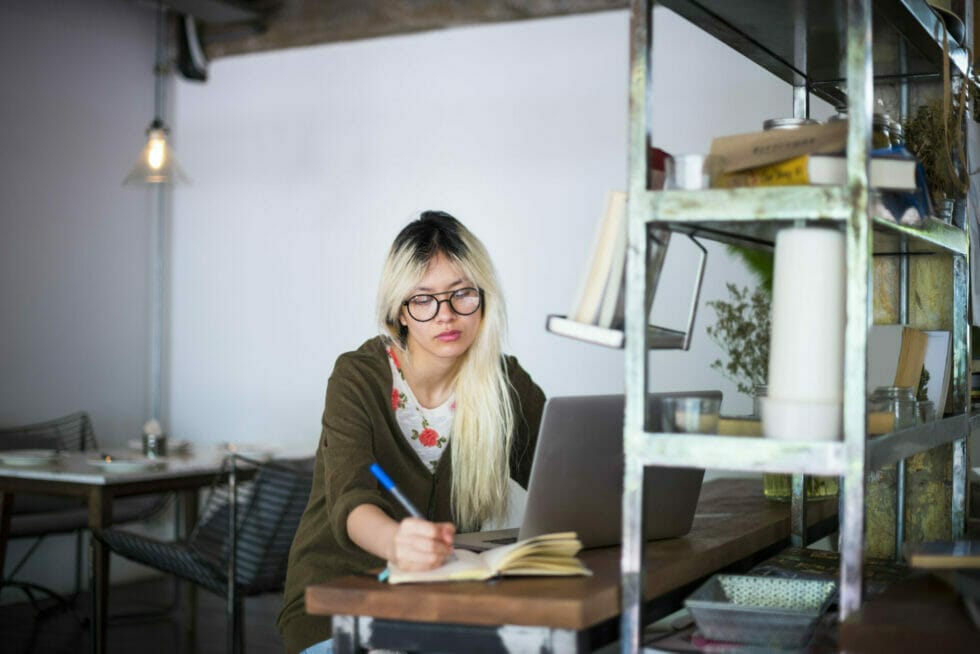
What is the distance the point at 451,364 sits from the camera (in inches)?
97.3

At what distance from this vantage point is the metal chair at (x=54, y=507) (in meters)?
5.36

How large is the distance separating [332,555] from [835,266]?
1.19 metres

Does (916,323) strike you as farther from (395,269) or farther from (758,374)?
(395,269)

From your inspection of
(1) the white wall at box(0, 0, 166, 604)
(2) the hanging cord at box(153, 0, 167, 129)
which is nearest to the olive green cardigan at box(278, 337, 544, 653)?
(1) the white wall at box(0, 0, 166, 604)

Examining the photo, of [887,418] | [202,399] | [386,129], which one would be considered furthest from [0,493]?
[887,418]

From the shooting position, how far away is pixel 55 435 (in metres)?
5.87

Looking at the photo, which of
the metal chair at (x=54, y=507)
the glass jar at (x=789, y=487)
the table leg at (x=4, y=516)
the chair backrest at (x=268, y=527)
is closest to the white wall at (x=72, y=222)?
the metal chair at (x=54, y=507)

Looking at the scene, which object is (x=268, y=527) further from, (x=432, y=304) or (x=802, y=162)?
(x=802, y=162)

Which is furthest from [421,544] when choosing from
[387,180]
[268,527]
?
[387,180]

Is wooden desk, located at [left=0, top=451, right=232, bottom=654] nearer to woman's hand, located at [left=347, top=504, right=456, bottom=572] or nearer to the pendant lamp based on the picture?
the pendant lamp

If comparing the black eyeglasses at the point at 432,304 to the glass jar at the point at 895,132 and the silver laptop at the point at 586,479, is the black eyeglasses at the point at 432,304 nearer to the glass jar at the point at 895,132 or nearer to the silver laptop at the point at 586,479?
the silver laptop at the point at 586,479

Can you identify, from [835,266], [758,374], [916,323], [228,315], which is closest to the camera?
[835,266]

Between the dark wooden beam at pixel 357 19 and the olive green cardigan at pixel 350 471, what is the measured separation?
364 centimetres

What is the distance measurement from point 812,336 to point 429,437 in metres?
1.08
